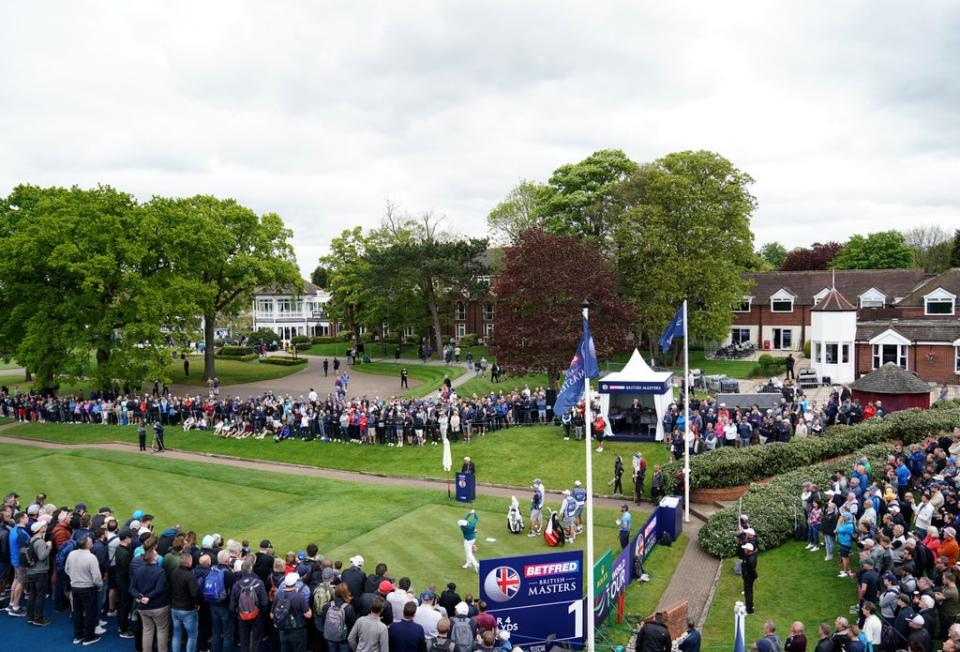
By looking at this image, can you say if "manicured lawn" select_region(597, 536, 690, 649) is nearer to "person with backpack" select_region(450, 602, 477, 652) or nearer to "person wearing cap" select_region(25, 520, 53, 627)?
"person with backpack" select_region(450, 602, 477, 652)

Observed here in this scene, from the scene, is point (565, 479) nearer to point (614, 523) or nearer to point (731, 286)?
point (614, 523)

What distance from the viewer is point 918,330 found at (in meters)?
43.7

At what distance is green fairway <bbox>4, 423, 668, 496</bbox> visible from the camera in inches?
1029

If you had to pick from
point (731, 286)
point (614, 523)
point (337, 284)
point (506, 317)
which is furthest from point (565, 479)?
point (337, 284)

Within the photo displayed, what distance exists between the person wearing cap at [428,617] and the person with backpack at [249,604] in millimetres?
2667

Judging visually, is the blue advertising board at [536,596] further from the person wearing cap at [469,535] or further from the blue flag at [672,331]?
the blue flag at [672,331]

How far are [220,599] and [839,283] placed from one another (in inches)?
2342

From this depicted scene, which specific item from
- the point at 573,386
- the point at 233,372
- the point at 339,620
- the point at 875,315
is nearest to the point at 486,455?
the point at 573,386

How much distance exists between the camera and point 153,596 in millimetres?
11617

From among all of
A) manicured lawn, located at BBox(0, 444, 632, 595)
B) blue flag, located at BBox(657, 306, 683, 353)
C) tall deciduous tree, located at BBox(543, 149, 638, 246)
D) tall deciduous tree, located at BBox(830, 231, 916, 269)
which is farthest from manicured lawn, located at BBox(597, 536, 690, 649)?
tall deciduous tree, located at BBox(830, 231, 916, 269)

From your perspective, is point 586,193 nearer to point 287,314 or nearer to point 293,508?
point 293,508

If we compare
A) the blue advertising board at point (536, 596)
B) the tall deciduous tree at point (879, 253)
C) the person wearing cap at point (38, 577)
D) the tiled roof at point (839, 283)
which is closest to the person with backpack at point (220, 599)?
the person wearing cap at point (38, 577)

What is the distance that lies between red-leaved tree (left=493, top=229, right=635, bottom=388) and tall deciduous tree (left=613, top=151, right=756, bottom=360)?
11218mm

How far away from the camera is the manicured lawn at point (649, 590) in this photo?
1433 centimetres
